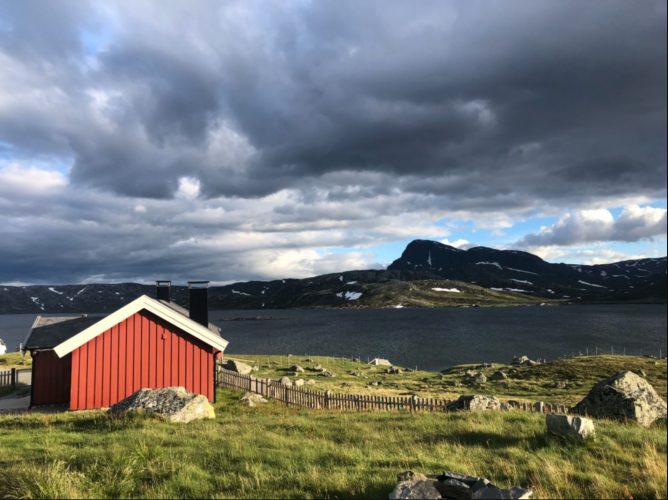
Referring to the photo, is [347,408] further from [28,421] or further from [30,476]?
[30,476]

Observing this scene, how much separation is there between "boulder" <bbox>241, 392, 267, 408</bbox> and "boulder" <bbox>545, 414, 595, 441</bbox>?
47.1 feet

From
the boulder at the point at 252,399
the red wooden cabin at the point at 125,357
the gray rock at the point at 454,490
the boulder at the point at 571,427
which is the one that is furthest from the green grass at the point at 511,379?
the gray rock at the point at 454,490

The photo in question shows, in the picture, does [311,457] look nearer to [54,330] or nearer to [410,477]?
[410,477]

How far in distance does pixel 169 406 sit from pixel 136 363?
745cm

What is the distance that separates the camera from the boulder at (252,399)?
73.1 feet

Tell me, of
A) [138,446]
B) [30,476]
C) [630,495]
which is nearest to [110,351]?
[138,446]

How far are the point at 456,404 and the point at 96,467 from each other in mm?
14841

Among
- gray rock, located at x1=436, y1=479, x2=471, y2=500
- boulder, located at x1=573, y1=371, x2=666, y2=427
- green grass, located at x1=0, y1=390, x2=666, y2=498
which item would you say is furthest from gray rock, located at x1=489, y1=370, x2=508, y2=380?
gray rock, located at x1=436, y1=479, x2=471, y2=500

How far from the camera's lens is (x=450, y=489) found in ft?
23.0

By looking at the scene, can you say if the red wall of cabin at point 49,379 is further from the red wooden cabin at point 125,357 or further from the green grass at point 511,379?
the green grass at point 511,379

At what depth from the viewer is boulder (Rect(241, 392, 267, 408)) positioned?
2229cm

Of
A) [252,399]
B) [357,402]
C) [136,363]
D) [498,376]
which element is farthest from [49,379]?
[498,376]

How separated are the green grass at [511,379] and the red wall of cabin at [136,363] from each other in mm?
12999

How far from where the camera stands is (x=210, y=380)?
23.6 meters
